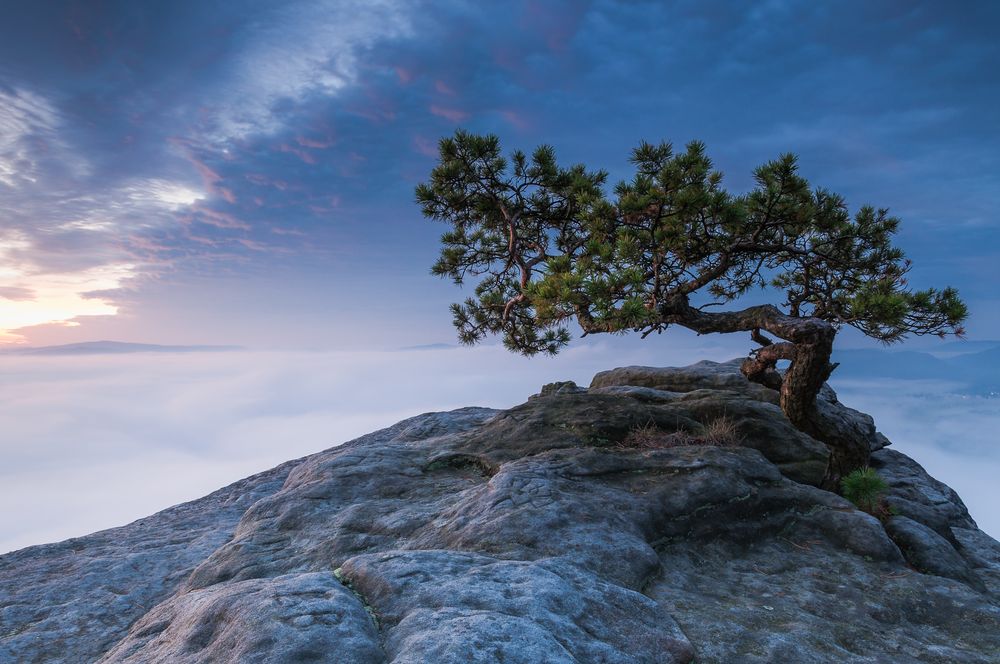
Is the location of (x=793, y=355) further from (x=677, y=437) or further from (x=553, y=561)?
(x=553, y=561)

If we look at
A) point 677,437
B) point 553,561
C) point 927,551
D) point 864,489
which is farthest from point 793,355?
point 553,561

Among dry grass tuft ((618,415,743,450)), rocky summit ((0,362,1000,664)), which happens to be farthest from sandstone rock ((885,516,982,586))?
dry grass tuft ((618,415,743,450))

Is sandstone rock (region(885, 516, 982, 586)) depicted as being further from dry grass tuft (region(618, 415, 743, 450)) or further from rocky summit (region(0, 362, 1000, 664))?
dry grass tuft (region(618, 415, 743, 450))

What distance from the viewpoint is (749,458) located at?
1188cm

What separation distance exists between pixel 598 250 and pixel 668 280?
8.17ft

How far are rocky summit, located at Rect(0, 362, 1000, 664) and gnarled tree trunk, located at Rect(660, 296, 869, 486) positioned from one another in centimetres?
44

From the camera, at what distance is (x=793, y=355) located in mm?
13398

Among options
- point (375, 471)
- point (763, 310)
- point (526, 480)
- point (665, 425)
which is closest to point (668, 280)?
point (763, 310)

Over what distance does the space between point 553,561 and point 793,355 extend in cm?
891

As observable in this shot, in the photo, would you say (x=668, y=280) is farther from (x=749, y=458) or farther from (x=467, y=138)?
(x=467, y=138)

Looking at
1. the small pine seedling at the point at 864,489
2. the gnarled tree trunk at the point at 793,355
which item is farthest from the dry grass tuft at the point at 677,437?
the small pine seedling at the point at 864,489

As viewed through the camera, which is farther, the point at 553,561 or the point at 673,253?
the point at 673,253

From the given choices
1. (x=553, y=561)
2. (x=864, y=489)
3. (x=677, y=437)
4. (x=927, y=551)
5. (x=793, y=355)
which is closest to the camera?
(x=553, y=561)

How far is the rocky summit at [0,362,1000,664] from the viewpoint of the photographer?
223 inches
